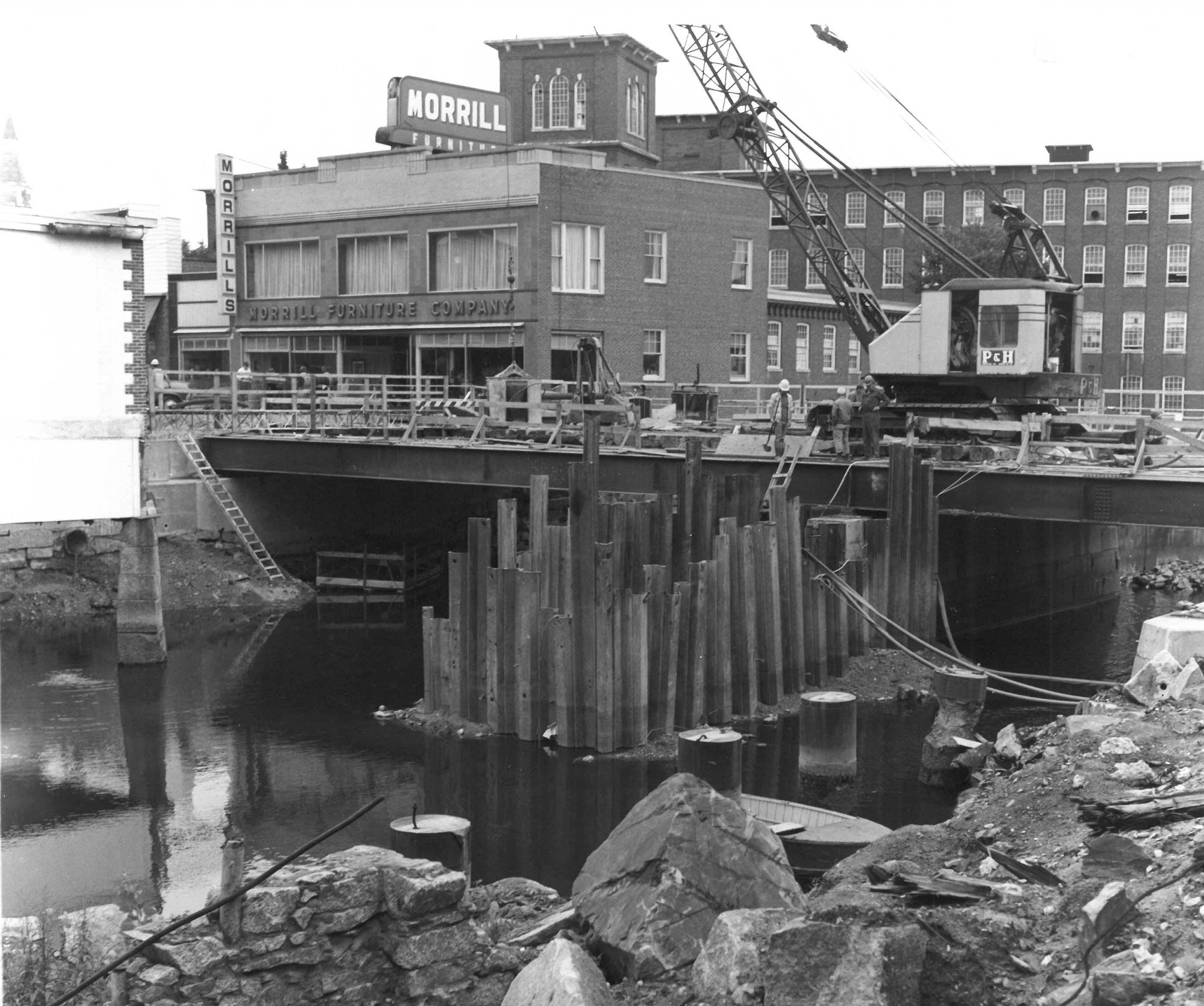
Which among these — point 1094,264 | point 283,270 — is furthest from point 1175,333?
point 283,270

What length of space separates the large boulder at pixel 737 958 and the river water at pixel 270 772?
757cm

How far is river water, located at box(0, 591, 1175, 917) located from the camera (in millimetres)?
18016

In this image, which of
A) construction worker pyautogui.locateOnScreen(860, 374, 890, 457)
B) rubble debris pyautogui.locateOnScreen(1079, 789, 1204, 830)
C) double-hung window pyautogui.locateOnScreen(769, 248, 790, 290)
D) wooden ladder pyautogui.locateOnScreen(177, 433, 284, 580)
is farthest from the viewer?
double-hung window pyautogui.locateOnScreen(769, 248, 790, 290)

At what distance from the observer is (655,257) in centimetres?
4831

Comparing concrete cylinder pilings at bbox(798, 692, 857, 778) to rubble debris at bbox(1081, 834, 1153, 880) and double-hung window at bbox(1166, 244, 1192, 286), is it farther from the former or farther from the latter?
double-hung window at bbox(1166, 244, 1192, 286)

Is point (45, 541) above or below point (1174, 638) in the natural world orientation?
below

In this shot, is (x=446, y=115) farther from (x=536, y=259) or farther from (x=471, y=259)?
(x=536, y=259)

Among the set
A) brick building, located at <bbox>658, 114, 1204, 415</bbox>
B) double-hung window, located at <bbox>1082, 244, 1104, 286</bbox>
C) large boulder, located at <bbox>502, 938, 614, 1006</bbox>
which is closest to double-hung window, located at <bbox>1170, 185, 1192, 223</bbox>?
brick building, located at <bbox>658, 114, 1204, 415</bbox>

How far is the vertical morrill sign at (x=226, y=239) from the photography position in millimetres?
52188

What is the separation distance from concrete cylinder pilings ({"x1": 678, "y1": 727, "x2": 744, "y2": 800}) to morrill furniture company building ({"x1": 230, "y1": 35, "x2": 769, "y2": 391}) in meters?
29.5

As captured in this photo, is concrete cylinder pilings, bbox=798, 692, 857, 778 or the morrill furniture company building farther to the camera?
the morrill furniture company building

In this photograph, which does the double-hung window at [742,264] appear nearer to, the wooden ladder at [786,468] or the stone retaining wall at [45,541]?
the wooden ladder at [786,468]

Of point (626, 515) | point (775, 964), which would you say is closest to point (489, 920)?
point (775, 964)

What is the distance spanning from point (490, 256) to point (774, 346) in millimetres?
13165
